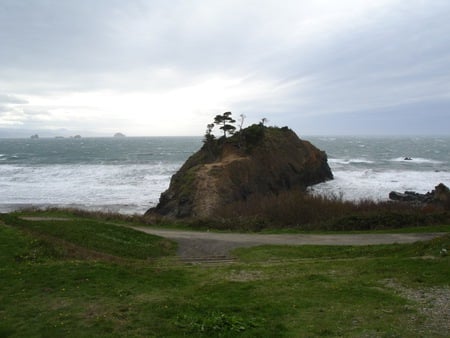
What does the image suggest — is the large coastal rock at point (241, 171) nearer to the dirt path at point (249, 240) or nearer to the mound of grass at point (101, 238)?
the dirt path at point (249, 240)

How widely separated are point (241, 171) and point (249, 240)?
20.3 meters

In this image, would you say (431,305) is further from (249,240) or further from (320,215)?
(320,215)

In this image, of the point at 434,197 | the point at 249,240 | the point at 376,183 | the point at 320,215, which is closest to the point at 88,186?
the point at 320,215

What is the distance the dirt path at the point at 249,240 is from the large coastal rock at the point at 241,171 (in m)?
7.92

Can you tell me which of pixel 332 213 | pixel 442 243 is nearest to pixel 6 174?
pixel 332 213

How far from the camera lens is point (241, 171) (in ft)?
137

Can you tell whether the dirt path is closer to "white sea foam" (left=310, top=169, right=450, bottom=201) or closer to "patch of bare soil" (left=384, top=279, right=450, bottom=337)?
"patch of bare soil" (left=384, top=279, right=450, bottom=337)

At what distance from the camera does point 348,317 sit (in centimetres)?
910

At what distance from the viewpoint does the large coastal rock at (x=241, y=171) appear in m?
36.6

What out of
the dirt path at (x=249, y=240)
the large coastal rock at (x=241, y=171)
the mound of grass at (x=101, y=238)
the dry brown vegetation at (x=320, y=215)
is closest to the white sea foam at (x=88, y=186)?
the large coastal rock at (x=241, y=171)

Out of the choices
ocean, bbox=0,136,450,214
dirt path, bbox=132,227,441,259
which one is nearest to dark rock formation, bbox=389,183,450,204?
ocean, bbox=0,136,450,214

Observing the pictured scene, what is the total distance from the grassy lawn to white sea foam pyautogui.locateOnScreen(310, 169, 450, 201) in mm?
30752

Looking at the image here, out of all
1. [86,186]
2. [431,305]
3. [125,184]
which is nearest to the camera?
[431,305]

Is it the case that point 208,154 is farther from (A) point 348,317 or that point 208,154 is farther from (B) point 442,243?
(A) point 348,317
